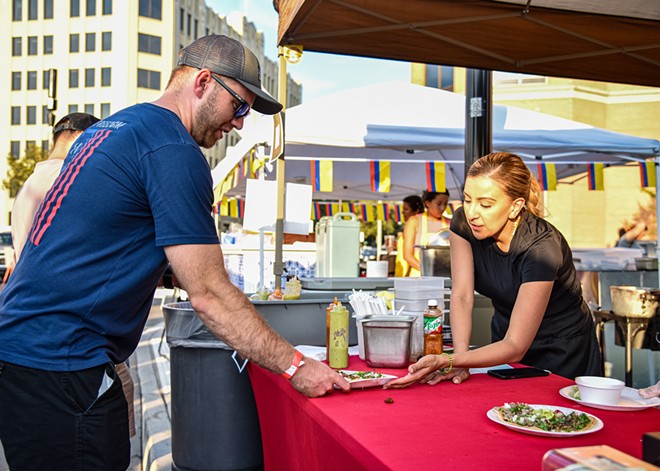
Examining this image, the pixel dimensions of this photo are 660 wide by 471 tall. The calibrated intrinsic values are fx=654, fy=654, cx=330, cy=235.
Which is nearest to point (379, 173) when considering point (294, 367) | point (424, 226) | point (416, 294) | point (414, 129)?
point (424, 226)

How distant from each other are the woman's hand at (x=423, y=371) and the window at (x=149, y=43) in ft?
205

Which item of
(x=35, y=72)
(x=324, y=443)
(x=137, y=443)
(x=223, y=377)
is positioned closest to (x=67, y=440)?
(x=324, y=443)

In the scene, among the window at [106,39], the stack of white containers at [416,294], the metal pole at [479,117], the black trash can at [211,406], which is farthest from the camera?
the window at [106,39]

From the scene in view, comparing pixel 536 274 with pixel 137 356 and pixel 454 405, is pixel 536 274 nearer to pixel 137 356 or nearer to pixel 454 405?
pixel 454 405

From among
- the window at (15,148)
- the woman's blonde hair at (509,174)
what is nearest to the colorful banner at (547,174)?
the woman's blonde hair at (509,174)

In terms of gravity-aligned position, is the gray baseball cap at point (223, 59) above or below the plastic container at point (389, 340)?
above

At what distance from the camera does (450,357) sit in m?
2.46

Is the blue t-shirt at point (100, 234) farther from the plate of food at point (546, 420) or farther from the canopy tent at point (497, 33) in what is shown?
the canopy tent at point (497, 33)

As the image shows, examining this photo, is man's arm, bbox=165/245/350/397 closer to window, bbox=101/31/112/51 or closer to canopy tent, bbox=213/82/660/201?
canopy tent, bbox=213/82/660/201

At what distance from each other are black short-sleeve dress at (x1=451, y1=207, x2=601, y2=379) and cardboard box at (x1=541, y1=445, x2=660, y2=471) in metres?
1.79

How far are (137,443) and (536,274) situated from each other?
3827mm

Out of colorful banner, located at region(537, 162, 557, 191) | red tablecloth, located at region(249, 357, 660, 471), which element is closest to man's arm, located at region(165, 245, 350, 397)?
red tablecloth, located at region(249, 357, 660, 471)

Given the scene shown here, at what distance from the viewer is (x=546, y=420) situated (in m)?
1.78

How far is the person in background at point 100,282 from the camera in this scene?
1.92 m
